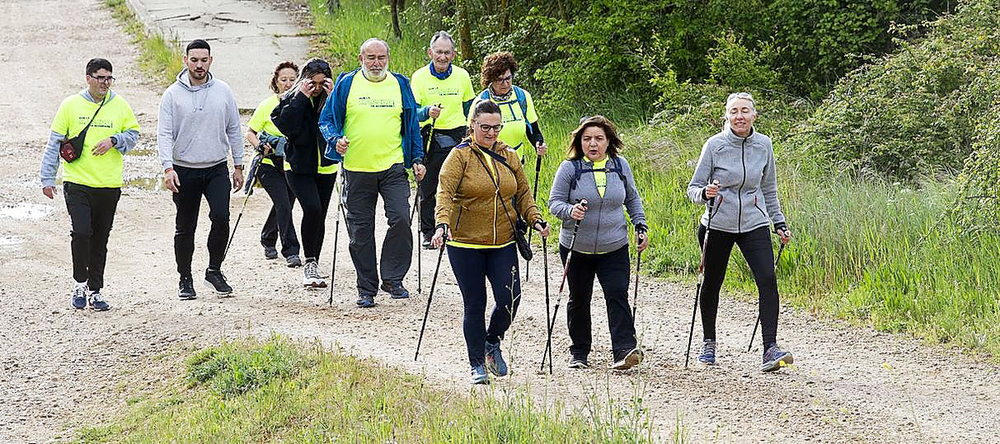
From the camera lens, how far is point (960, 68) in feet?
39.0

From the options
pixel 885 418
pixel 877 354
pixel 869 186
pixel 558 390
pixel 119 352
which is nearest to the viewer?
pixel 885 418

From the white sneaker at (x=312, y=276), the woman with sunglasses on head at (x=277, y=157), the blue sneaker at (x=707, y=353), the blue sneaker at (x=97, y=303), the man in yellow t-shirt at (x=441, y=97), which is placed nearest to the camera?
the blue sneaker at (x=707, y=353)

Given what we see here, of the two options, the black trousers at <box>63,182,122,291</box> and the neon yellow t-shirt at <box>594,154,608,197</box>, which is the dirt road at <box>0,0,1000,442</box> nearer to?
the black trousers at <box>63,182,122,291</box>

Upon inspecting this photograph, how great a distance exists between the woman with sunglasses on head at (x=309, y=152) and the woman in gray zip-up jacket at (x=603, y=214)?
2.81 meters

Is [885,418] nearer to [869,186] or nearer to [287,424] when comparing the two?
[287,424]

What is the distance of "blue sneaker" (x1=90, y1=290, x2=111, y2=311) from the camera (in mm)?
9727

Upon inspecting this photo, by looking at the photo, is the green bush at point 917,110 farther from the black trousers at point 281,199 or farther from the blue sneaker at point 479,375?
the blue sneaker at point 479,375

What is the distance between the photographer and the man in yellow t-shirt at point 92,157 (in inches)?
363

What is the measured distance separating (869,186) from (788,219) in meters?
1.06

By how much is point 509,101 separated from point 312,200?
5.99 ft

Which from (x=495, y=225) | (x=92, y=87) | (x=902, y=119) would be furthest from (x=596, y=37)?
(x=495, y=225)

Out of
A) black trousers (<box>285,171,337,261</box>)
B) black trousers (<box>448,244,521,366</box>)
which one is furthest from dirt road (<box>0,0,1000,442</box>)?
black trousers (<box>285,171,337,261</box>)

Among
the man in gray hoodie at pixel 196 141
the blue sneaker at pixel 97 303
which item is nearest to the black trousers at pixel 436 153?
the man in gray hoodie at pixel 196 141

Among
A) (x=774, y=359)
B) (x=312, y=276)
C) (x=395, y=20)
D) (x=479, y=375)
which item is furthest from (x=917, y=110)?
(x=395, y=20)
